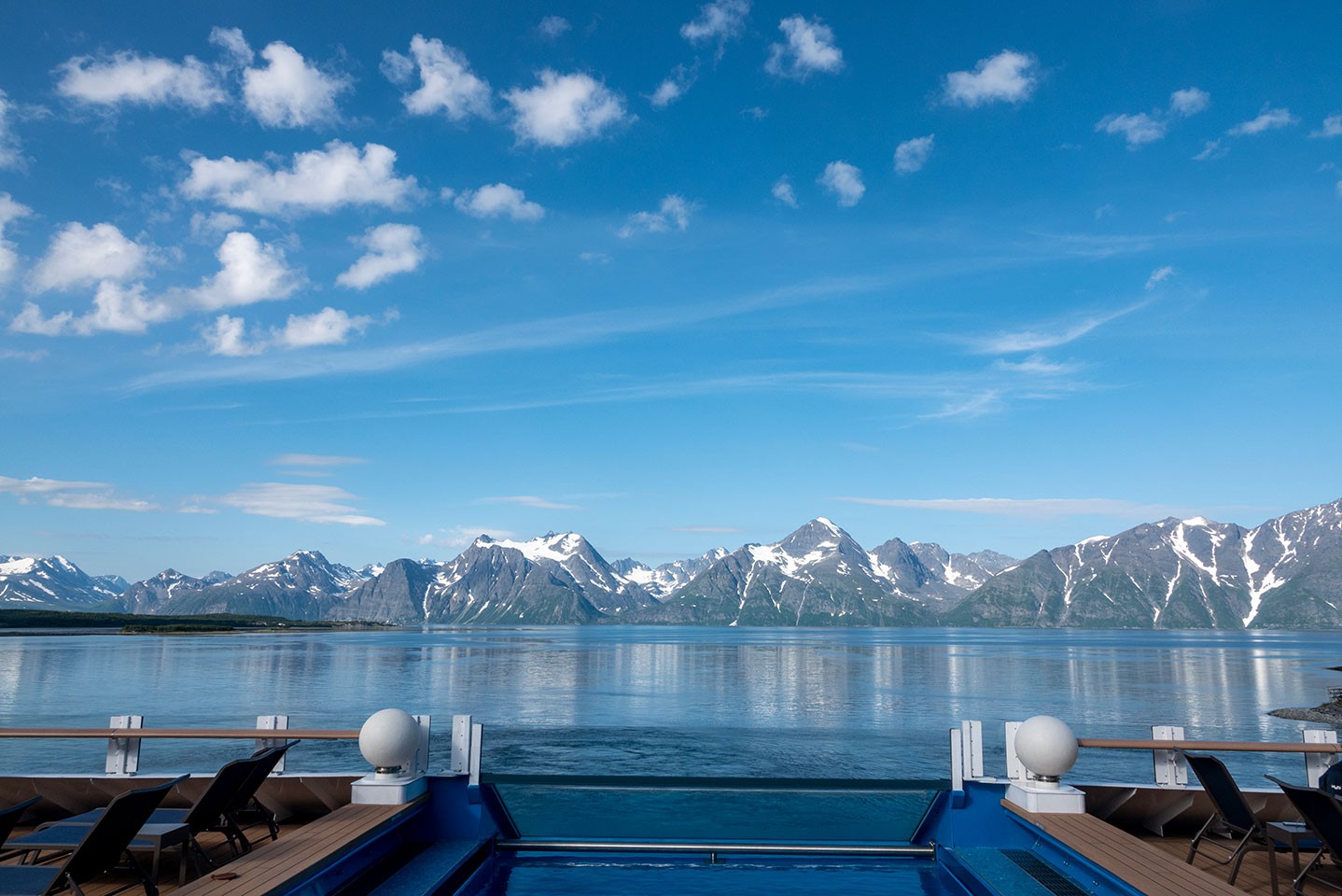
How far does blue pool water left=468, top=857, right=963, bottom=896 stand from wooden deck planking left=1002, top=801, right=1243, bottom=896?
123cm

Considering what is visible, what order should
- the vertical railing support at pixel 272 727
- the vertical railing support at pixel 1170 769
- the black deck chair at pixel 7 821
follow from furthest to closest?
1. the vertical railing support at pixel 1170 769
2. the vertical railing support at pixel 272 727
3. the black deck chair at pixel 7 821

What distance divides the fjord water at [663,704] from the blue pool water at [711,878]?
12412mm

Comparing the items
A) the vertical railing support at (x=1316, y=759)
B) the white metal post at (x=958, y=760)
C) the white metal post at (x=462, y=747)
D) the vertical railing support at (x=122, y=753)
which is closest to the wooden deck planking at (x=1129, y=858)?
the white metal post at (x=958, y=760)

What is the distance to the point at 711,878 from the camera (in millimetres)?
9016

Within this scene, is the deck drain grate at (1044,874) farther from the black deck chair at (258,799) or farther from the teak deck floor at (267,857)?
the black deck chair at (258,799)

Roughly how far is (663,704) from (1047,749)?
43287mm

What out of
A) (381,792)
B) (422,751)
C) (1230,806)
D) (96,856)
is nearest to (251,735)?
(381,792)

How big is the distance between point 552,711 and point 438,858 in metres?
37.1

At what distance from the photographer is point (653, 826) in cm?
938

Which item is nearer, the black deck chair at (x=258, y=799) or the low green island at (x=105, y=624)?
the black deck chair at (x=258, y=799)

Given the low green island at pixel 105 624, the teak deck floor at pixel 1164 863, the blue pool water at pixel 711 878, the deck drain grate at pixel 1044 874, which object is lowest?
the low green island at pixel 105 624

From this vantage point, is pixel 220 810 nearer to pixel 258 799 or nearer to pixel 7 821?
pixel 7 821

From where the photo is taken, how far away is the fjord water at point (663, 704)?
28281 millimetres

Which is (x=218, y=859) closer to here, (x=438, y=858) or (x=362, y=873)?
(x=362, y=873)
